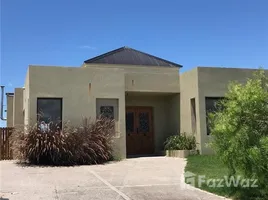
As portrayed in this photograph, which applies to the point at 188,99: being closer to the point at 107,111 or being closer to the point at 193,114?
the point at 193,114

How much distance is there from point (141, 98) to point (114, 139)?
364cm

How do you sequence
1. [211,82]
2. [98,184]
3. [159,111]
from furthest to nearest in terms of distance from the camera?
[159,111] → [211,82] → [98,184]

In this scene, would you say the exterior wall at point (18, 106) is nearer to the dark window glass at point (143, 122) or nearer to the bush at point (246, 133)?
the dark window glass at point (143, 122)

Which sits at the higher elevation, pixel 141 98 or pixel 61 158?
pixel 141 98

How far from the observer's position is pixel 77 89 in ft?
50.3

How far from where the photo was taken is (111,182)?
916 cm

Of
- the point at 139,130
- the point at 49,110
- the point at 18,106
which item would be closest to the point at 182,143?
the point at 139,130

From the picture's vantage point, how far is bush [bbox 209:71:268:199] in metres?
6.79

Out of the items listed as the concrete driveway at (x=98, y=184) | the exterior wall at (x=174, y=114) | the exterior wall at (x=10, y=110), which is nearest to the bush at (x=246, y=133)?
the concrete driveway at (x=98, y=184)

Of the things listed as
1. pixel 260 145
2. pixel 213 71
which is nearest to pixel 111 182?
pixel 260 145

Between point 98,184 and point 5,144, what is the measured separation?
8.74 metres

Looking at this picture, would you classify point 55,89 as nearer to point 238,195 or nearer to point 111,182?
point 111,182

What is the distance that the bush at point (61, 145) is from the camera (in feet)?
43.3

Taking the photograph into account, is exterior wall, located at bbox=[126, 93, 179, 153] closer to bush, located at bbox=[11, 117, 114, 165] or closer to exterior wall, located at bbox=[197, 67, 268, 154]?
exterior wall, located at bbox=[197, 67, 268, 154]
